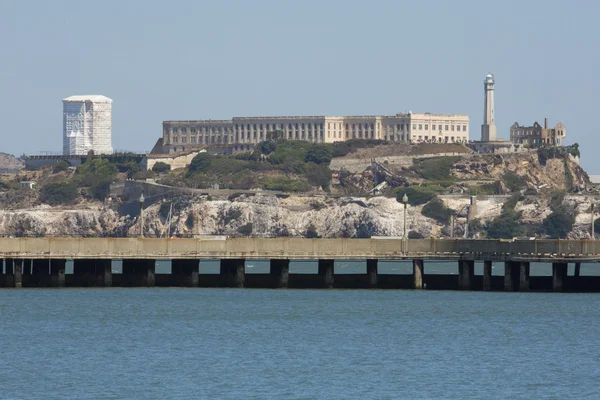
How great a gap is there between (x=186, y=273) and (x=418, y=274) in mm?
13795

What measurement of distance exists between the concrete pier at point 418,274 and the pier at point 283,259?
0.06m

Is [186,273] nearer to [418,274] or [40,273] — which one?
[40,273]

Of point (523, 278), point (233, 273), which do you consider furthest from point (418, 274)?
point (233, 273)

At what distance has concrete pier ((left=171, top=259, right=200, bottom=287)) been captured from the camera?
299 ft

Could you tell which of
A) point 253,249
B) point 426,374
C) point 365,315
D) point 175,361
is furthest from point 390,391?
point 253,249

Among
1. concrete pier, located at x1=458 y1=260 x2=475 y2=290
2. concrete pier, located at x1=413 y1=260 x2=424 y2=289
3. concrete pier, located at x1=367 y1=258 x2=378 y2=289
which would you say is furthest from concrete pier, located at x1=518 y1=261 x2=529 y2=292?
concrete pier, located at x1=367 y1=258 x2=378 y2=289

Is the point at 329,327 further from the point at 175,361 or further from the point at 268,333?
the point at 175,361

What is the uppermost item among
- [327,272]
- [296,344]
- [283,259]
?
[283,259]

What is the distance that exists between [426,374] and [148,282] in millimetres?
32616

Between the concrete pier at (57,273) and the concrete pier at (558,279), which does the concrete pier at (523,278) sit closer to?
the concrete pier at (558,279)

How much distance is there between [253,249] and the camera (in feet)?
292

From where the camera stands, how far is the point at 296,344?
69.2m

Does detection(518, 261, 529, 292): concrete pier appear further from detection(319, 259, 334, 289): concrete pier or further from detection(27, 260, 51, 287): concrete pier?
detection(27, 260, 51, 287): concrete pier

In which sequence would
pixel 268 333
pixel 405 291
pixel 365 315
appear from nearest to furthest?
1. pixel 268 333
2. pixel 365 315
3. pixel 405 291
